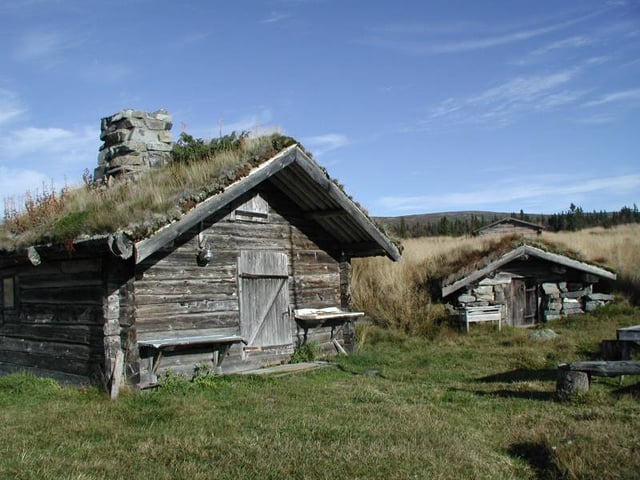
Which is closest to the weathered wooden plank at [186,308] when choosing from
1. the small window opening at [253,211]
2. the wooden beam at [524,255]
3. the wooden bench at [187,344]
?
the wooden bench at [187,344]

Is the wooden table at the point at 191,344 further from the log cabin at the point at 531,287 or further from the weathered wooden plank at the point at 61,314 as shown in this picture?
the log cabin at the point at 531,287

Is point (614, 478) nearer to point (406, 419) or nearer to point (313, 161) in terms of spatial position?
point (406, 419)

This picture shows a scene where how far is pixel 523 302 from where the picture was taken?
20.0 meters

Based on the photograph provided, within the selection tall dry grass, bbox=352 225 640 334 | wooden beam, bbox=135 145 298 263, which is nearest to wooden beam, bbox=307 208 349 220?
wooden beam, bbox=135 145 298 263

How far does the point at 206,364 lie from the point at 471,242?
12.9 meters

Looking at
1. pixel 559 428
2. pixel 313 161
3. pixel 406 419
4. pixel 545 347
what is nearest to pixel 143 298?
pixel 313 161

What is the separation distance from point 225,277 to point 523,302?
11409 millimetres

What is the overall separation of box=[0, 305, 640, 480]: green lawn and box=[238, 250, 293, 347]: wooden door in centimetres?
135

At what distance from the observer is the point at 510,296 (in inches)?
778

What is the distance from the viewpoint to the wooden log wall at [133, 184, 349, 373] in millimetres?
10836

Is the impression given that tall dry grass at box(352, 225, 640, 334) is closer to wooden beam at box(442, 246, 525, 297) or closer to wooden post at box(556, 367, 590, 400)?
wooden beam at box(442, 246, 525, 297)

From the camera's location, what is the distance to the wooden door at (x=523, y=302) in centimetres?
1978

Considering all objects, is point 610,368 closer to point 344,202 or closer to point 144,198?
point 344,202

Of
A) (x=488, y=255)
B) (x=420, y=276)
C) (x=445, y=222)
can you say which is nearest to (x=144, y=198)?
(x=420, y=276)
